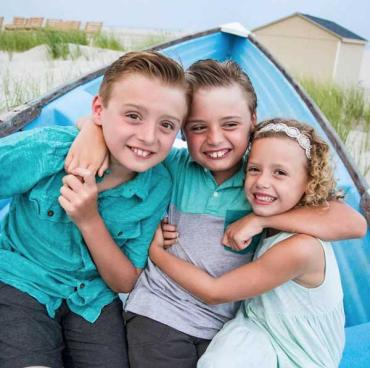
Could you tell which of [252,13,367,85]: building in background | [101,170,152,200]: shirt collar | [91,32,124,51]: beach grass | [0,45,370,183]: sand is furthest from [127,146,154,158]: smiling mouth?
[91,32,124,51]: beach grass

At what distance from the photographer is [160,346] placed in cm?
103

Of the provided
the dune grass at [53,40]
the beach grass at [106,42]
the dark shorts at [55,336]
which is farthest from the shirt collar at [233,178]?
the beach grass at [106,42]

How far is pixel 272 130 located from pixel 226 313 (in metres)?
0.46

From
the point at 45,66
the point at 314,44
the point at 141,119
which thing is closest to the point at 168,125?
the point at 141,119

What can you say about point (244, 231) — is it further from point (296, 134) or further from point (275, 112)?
point (275, 112)

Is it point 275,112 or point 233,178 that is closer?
point 233,178

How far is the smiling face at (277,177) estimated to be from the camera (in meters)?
1.04

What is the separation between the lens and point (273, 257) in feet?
3.20

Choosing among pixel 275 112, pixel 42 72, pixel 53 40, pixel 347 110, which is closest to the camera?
pixel 275 112

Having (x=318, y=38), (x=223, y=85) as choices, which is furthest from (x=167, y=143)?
(x=318, y=38)

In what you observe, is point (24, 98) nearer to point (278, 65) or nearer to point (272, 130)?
point (278, 65)

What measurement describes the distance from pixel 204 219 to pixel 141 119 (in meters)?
0.31

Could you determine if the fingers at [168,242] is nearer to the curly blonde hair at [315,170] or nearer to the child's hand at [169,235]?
the child's hand at [169,235]

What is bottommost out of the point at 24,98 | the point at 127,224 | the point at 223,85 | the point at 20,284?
the point at 24,98
